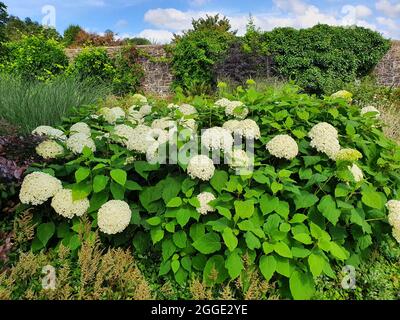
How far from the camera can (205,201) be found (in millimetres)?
2477

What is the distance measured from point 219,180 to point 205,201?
19 centimetres

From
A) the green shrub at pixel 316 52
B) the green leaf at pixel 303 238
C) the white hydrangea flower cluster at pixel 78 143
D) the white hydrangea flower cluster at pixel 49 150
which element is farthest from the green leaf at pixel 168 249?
the green shrub at pixel 316 52

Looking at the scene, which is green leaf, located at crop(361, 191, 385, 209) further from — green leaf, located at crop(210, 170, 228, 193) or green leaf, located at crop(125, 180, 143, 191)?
green leaf, located at crop(125, 180, 143, 191)

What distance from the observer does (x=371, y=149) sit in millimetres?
3131

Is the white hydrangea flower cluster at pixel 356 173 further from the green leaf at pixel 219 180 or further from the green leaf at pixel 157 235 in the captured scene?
the green leaf at pixel 157 235

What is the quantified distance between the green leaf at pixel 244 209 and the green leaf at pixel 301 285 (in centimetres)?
45

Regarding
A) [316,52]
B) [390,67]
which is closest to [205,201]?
[316,52]

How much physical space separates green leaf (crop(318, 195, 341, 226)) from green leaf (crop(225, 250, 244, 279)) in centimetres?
62

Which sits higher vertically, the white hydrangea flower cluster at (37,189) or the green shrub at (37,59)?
the green shrub at (37,59)

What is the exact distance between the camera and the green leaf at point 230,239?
223 centimetres

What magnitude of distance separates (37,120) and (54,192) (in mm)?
2106

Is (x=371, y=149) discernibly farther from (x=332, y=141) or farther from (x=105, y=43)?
(x=105, y=43)

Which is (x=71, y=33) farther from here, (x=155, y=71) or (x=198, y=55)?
(x=198, y=55)
